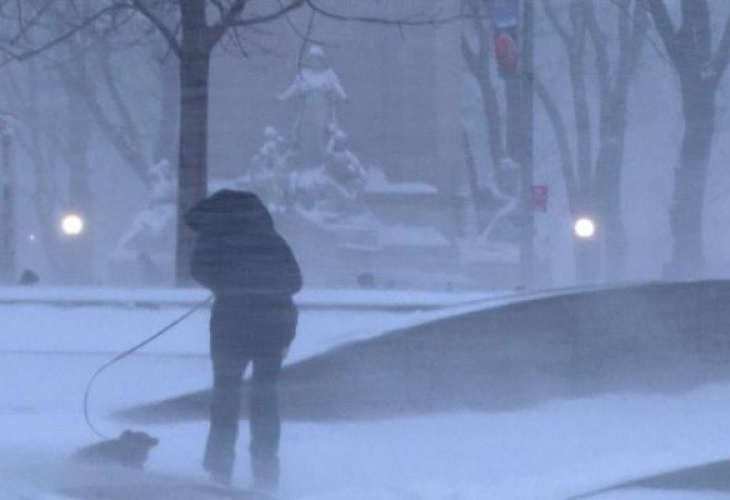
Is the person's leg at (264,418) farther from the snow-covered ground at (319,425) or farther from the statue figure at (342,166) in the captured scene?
the statue figure at (342,166)

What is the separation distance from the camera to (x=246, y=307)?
26.5 ft

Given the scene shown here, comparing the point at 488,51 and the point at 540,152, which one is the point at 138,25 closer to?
the point at 488,51

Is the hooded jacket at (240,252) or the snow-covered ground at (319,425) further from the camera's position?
the snow-covered ground at (319,425)

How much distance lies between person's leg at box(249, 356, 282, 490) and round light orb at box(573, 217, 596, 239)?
16.1 m

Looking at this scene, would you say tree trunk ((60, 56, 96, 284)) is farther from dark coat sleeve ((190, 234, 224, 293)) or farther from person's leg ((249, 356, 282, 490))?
person's leg ((249, 356, 282, 490))

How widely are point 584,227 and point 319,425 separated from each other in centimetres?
1473

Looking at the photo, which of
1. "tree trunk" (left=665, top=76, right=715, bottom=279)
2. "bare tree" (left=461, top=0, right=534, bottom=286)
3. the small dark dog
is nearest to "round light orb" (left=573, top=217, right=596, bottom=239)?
"bare tree" (left=461, top=0, right=534, bottom=286)

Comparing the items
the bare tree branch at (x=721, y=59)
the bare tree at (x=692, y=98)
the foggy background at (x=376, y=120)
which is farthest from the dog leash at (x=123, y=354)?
the bare tree branch at (x=721, y=59)

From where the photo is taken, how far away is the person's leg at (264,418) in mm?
8070

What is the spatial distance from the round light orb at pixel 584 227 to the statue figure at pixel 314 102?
13.6 feet

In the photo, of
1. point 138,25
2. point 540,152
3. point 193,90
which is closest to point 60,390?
point 193,90

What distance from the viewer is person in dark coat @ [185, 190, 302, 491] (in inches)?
317

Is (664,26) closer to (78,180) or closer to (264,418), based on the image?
(264,418)

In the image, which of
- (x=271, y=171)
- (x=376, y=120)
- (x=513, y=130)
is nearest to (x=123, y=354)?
(x=271, y=171)
